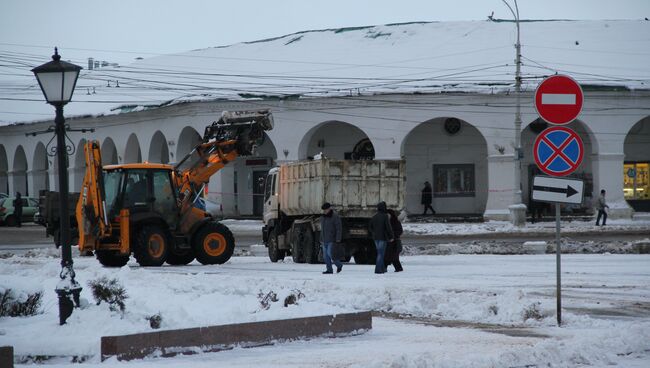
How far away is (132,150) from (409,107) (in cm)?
1681

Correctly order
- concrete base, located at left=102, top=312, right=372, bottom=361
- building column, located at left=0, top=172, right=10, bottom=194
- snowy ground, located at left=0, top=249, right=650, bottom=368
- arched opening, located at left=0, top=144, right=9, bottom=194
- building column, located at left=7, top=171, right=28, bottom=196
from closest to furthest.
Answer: snowy ground, located at left=0, top=249, right=650, bottom=368
concrete base, located at left=102, top=312, right=372, bottom=361
building column, located at left=7, top=171, right=28, bottom=196
arched opening, located at left=0, top=144, right=9, bottom=194
building column, located at left=0, top=172, right=10, bottom=194

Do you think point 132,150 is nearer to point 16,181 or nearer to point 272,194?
point 16,181

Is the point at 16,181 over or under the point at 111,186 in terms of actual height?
under

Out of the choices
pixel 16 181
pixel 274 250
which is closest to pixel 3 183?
pixel 16 181

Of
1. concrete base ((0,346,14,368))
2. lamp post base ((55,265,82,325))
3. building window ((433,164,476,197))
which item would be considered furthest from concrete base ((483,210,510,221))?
concrete base ((0,346,14,368))

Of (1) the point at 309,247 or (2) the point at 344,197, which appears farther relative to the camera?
(1) the point at 309,247

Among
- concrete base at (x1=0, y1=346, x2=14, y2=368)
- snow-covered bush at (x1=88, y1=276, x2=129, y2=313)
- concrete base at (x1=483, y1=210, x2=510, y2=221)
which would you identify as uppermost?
snow-covered bush at (x1=88, y1=276, x2=129, y2=313)

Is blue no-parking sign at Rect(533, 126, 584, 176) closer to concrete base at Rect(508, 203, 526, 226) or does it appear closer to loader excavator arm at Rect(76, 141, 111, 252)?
loader excavator arm at Rect(76, 141, 111, 252)

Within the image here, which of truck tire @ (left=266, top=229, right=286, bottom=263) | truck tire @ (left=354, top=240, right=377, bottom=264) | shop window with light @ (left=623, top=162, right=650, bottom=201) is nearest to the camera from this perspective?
truck tire @ (left=354, top=240, right=377, bottom=264)

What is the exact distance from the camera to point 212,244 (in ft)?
83.8

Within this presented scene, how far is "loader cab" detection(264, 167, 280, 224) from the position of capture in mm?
28047

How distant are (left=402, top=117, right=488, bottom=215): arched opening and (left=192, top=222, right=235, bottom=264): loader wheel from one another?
23933 millimetres

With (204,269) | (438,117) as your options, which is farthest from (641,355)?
(438,117)

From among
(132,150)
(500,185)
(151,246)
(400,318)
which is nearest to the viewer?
(400,318)
